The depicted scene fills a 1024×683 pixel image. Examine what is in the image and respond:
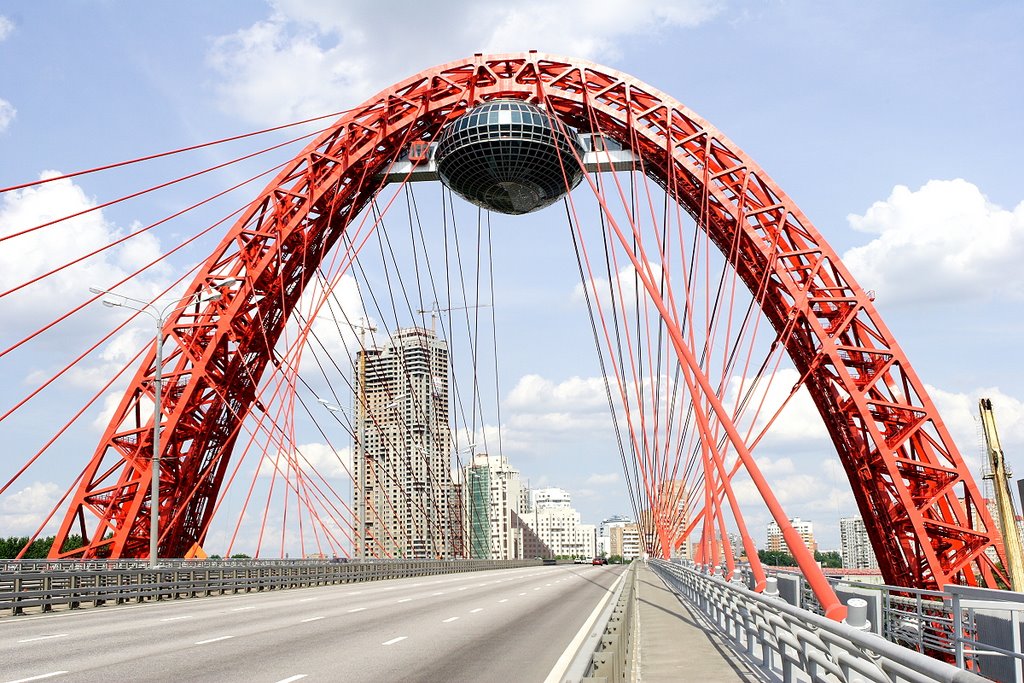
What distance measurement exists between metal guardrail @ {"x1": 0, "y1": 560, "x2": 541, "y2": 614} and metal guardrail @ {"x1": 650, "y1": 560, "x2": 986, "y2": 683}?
17732 mm

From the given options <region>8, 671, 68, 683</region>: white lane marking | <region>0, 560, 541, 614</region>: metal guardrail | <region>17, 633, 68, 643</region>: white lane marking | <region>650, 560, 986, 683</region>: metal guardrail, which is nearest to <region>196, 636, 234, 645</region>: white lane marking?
<region>17, 633, 68, 643</region>: white lane marking

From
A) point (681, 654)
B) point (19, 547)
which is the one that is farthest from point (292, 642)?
point (19, 547)

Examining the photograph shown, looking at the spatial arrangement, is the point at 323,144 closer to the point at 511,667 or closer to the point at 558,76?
the point at 558,76

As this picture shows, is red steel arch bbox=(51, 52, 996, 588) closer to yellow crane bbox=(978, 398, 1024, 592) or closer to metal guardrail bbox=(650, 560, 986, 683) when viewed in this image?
yellow crane bbox=(978, 398, 1024, 592)

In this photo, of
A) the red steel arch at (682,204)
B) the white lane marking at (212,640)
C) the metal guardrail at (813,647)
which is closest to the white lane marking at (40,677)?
the white lane marking at (212,640)

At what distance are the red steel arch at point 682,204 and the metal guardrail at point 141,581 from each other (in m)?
5.93

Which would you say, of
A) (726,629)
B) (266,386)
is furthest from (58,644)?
(266,386)

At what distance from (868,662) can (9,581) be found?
24085mm

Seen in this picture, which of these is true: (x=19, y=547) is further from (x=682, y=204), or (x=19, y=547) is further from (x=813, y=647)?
(x=813, y=647)

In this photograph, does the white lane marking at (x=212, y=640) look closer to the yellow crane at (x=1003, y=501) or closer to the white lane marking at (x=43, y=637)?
the white lane marking at (x=43, y=637)

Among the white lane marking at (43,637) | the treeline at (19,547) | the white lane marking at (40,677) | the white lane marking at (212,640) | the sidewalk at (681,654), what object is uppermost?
the treeline at (19,547)

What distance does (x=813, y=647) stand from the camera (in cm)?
991

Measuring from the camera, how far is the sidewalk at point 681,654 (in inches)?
520

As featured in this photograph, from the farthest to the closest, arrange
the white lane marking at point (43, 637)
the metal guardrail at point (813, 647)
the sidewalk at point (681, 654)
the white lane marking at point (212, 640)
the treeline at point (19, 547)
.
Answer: the treeline at point (19, 547)
the white lane marking at point (43, 637)
the white lane marking at point (212, 640)
the sidewalk at point (681, 654)
the metal guardrail at point (813, 647)
